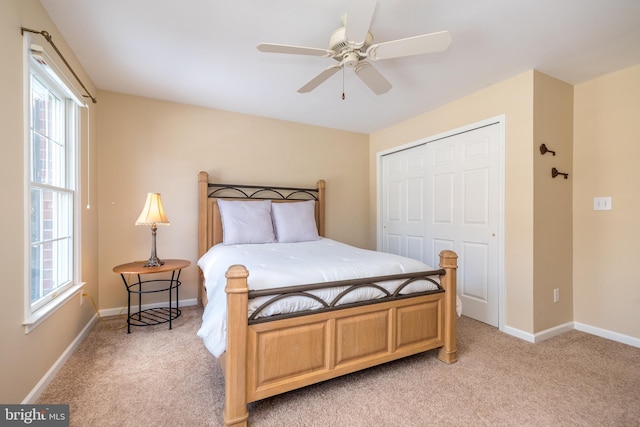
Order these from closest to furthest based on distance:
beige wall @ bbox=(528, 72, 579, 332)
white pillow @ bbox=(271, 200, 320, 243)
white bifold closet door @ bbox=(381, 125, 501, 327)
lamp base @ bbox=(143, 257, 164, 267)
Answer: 1. beige wall @ bbox=(528, 72, 579, 332)
2. lamp base @ bbox=(143, 257, 164, 267)
3. white bifold closet door @ bbox=(381, 125, 501, 327)
4. white pillow @ bbox=(271, 200, 320, 243)

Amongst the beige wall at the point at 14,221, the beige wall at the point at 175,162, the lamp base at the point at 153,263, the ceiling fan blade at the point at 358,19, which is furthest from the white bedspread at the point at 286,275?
the ceiling fan blade at the point at 358,19

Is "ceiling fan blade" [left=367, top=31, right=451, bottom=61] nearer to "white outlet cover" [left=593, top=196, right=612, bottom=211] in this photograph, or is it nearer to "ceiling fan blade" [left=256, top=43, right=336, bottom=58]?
"ceiling fan blade" [left=256, top=43, right=336, bottom=58]

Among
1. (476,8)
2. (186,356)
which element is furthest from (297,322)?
(476,8)

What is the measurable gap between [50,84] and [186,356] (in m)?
2.15

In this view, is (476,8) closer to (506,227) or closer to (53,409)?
(506,227)

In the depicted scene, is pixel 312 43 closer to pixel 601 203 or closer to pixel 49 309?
pixel 49 309

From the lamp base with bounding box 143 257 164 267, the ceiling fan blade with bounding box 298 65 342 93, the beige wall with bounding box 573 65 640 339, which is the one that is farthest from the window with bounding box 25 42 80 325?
the beige wall with bounding box 573 65 640 339

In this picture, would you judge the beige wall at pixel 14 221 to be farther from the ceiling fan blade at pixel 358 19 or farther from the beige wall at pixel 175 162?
the ceiling fan blade at pixel 358 19

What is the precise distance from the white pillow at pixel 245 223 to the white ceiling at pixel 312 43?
118 centimetres

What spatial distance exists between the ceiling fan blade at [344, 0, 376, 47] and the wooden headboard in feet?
7.60

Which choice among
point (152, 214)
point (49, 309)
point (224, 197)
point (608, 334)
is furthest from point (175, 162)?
point (608, 334)

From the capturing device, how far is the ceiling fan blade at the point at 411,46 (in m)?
1.57

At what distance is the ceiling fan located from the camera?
4.67 ft

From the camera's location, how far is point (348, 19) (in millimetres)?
1417
